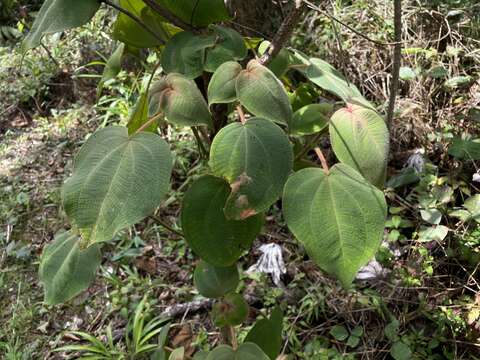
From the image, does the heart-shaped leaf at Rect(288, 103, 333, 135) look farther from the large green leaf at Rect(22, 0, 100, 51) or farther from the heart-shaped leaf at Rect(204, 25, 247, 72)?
the large green leaf at Rect(22, 0, 100, 51)

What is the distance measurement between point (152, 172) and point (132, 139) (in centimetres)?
9

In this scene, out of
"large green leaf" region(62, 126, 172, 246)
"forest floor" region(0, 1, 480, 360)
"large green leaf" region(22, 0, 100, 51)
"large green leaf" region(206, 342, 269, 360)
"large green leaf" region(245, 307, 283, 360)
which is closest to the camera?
"large green leaf" region(62, 126, 172, 246)

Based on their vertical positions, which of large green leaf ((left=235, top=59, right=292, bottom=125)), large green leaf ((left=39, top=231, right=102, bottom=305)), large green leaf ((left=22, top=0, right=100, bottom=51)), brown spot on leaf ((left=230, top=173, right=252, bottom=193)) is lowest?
large green leaf ((left=39, top=231, right=102, bottom=305))

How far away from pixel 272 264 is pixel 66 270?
95cm

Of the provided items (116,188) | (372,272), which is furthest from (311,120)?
(372,272)

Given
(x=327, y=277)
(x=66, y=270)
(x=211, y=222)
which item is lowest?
(x=327, y=277)

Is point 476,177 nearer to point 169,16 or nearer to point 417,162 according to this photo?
point 417,162

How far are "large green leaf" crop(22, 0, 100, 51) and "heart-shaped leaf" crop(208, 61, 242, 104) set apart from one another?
0.21 m

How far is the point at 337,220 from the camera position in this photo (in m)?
0.62

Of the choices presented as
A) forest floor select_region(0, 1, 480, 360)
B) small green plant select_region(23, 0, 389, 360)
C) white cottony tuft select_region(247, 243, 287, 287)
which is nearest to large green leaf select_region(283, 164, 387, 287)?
small green plant select_region(23, 0, 389, 360)

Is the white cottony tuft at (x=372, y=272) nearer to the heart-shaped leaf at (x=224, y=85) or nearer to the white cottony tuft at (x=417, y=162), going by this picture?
the white cottony tuft at (x=417, y=162)

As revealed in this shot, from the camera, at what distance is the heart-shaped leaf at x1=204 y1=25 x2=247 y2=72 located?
0.75m

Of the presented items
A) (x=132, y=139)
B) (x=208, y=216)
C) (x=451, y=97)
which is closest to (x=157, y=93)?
(x=132, y=139)

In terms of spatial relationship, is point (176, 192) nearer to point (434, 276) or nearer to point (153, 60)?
point (153, 60)
